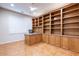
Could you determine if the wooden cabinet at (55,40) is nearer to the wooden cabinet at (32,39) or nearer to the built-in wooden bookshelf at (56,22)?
the built-in wooden bookshelf at (56,22)

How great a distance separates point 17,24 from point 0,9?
1.60 metres

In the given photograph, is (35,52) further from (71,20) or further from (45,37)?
(71,20)

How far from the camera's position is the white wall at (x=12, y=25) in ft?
17.2

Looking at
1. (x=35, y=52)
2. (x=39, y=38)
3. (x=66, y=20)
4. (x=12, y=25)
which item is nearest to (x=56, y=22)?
(x=66, y=20)

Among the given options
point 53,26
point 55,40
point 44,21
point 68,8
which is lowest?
point 55,40

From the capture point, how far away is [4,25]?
17.4ft

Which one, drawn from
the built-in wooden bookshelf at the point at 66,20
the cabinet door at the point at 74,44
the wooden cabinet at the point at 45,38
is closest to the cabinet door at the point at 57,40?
the built-in wooden bookshelf at the point at 66,20

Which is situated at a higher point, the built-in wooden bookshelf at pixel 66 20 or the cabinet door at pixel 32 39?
the built-in wooden bookshelf at pixel 66 20

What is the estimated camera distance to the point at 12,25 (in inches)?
228

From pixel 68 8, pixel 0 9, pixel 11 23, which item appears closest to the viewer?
pixel 68 8

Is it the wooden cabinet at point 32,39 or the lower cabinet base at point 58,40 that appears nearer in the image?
the lower cabinet base at point 58,40

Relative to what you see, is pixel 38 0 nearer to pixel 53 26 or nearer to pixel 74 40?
pixel 74 40

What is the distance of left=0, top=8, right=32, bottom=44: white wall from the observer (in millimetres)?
5230

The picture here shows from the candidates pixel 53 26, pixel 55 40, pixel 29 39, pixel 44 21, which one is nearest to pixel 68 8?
pixel 53 26
